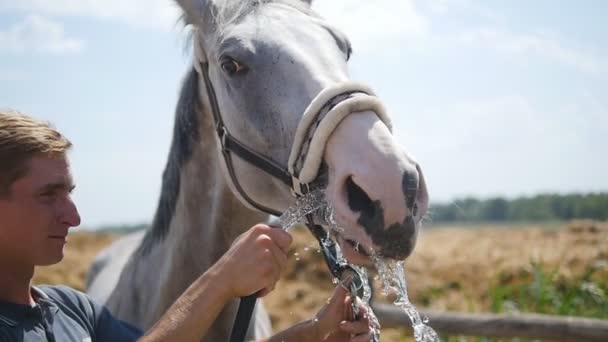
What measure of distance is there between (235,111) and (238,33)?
27 cm

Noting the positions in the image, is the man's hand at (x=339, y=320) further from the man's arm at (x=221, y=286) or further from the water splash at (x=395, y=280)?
the man's arm at (x=221, y=286)

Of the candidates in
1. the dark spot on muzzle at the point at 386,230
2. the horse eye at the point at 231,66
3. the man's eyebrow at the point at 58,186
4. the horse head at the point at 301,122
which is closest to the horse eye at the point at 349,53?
the horse head at the point at 301,122

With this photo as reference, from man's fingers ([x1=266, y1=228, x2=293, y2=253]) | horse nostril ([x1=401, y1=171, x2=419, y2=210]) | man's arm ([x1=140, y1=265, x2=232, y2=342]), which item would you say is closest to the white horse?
horse nostril ([x1=401, y1=171, x2=419, y2=210])

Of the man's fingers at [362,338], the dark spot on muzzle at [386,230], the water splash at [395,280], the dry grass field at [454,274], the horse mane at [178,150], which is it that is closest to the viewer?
the dark spot on muzzle at [386,230]

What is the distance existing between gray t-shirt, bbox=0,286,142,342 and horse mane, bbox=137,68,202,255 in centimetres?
77

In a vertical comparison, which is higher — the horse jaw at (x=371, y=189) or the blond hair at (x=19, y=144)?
the blond hair at (x=19, y=144)

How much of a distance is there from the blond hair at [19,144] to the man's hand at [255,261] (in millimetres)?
559

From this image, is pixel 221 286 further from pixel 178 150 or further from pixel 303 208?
pixel 178 150

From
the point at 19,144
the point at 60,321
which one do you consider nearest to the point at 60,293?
the point at 60,321

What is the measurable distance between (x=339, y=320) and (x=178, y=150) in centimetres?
111

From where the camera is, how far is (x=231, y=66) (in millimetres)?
2152

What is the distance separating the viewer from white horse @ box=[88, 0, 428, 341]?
63.8 inches

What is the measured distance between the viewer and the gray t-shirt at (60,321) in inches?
60.7

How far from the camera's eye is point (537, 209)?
93.1 ft
